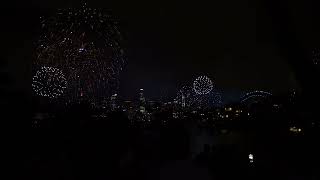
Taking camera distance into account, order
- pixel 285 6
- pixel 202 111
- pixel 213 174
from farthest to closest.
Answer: pixel 202 111 < pixel 213 174 < pixel 285 6

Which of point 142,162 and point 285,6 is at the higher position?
point 285,6

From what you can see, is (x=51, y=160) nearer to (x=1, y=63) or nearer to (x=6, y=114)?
(x=6, y=114)

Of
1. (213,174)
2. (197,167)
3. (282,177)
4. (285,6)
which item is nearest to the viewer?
(285,6)

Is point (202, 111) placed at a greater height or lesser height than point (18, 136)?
greater

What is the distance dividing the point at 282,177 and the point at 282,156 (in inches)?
115

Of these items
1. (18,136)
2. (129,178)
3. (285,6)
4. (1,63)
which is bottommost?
(129,178)

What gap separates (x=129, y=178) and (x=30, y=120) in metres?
5.67

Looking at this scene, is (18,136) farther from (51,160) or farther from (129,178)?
(129,178)

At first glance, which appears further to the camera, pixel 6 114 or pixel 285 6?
pixel 6 114

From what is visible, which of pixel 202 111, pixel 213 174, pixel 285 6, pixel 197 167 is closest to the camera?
pixel 285 6

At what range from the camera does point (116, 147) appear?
43.2 ft

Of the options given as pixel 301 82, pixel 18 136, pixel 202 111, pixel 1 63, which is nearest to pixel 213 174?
pixel 18 136

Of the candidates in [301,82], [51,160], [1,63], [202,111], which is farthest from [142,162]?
[202,111]

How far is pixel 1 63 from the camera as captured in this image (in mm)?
16344
